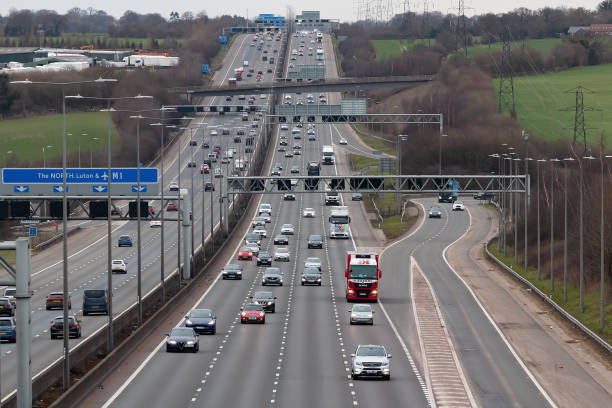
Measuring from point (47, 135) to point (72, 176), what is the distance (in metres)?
86.6

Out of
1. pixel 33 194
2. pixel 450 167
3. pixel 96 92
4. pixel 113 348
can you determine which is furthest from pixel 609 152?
pixel 113 348

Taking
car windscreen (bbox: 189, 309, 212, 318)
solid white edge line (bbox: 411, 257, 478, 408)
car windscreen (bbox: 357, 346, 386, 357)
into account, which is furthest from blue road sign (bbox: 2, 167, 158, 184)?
car windscreen (bbox: 357, 346, 386, 357)

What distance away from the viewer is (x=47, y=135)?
172 m

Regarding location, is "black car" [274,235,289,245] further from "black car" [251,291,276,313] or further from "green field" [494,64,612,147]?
"green field" [494,64,612,147]

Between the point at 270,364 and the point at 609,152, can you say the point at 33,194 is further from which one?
the point at 609,152

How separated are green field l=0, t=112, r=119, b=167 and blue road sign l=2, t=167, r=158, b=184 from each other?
199 ft

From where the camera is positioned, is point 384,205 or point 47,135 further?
point 47,135

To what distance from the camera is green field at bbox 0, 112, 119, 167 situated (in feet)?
522

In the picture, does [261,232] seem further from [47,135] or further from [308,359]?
[308,359]

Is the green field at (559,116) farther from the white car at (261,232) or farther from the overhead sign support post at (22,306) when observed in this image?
the overhead sign support post at (22,306)

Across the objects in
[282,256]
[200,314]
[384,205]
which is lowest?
[384,205]

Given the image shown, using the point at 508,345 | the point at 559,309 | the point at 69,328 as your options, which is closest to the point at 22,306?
the point at 69,328

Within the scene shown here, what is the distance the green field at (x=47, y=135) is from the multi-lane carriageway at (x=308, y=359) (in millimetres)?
67370

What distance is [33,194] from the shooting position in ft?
293
